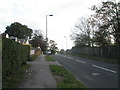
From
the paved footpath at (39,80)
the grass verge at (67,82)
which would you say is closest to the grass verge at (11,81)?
the paved footpath at (39,80)

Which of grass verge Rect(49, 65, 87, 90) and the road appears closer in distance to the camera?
grass verge Rect(49, 65, 87, 90)

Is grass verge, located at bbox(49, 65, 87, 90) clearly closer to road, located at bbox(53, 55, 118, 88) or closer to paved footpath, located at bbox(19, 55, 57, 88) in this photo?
paved footpath, located at bbox(19, 55, 57, 88)

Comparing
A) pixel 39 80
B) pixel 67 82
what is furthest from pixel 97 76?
pixel 39 80

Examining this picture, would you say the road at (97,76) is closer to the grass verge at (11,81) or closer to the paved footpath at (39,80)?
the paved footpath at (39,80)

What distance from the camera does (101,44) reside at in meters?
38.8

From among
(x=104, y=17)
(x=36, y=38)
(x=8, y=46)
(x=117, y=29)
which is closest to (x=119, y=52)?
(x=117, y=29)

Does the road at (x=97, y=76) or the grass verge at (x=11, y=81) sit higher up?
the grass verge at (x=11, y=81)

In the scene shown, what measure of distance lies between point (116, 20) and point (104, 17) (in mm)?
2257

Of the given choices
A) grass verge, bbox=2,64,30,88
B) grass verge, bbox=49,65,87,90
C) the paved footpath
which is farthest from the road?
grass verge, bbox=2,64,30,88

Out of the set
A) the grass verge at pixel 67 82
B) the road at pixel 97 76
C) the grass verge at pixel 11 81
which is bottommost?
the road at pixel 97 76

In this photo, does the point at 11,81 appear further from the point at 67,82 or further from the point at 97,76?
the point at 97,76

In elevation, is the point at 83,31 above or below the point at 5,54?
above

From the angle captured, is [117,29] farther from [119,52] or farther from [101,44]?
[101,44]

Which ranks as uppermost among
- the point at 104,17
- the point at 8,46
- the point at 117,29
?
the point at 104,17
